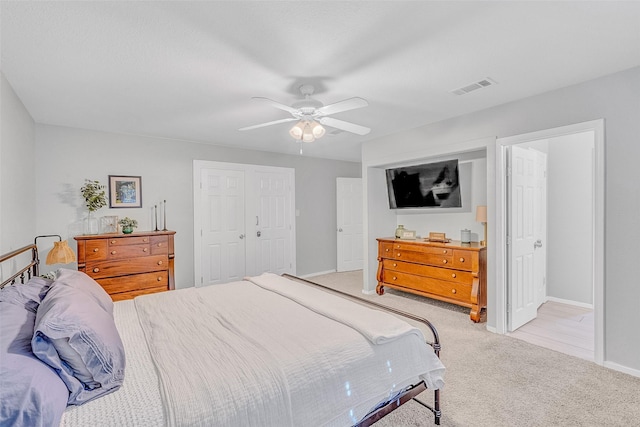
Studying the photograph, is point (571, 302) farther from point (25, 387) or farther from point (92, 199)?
point (92, 199)

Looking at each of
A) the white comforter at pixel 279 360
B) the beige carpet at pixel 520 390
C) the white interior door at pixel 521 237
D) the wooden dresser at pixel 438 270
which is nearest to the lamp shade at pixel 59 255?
the white comforter at pixel 279 360

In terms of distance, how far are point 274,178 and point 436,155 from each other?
9.39 ft

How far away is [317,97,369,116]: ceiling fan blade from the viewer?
220 centimetres

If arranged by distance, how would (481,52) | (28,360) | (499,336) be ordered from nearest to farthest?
(28,360), (481,52), (499,336)

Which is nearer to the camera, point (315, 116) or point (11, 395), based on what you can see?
point (11, 395)

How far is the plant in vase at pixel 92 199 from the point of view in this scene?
382 centimetres

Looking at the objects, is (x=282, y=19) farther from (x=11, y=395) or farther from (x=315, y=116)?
(x=11, y=395)

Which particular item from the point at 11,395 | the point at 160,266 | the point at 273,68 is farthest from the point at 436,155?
the point at 11,395

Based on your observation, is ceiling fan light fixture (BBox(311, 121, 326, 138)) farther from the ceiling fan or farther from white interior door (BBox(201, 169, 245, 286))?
white interior door (BBox(201, 169, 245, 286))

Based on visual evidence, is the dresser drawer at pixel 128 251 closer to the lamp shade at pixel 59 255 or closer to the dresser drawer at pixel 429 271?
the lamp shade at pixel 59 255

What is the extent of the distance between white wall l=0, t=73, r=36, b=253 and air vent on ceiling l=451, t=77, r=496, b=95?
3662 millimetres

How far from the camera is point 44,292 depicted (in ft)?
5.85

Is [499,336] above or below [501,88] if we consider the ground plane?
below

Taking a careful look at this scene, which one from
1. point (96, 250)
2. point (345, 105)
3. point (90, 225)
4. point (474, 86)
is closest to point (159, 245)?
point (96, 250)
